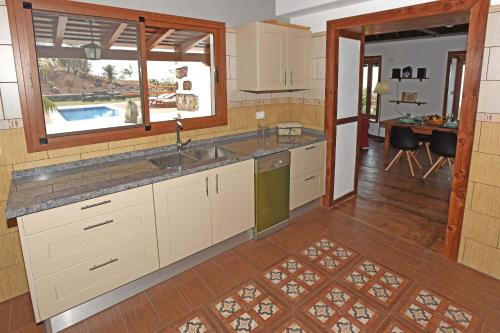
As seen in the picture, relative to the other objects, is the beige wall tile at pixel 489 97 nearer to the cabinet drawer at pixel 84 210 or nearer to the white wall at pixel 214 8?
the white wall at pixel 214 8

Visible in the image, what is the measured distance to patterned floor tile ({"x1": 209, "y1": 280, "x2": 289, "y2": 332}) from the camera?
2.14 m

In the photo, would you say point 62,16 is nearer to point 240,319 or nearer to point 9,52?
point 9,52

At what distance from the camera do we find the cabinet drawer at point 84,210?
1878 millimetres

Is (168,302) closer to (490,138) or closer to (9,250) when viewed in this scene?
(9,250)

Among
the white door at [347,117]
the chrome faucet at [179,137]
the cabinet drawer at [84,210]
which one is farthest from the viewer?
the white door at [347,117]

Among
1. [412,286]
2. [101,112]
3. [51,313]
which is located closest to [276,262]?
Answer: [412,286]

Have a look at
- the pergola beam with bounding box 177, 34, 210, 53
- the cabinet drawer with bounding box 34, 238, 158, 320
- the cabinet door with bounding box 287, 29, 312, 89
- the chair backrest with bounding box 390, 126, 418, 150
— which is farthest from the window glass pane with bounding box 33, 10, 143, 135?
the chair backrest with bounding box 390, 126, 418, 150

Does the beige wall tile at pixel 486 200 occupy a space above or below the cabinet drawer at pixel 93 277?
above

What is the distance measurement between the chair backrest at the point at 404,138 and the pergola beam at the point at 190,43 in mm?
3712

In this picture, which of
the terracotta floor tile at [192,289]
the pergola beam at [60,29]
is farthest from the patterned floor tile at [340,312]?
the pergola beam at [60,29]

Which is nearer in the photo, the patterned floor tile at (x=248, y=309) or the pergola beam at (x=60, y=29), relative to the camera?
the patterned floor tile at (x=248, y=309)

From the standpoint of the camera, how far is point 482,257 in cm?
268

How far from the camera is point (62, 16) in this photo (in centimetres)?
238

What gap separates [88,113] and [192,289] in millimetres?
1684
